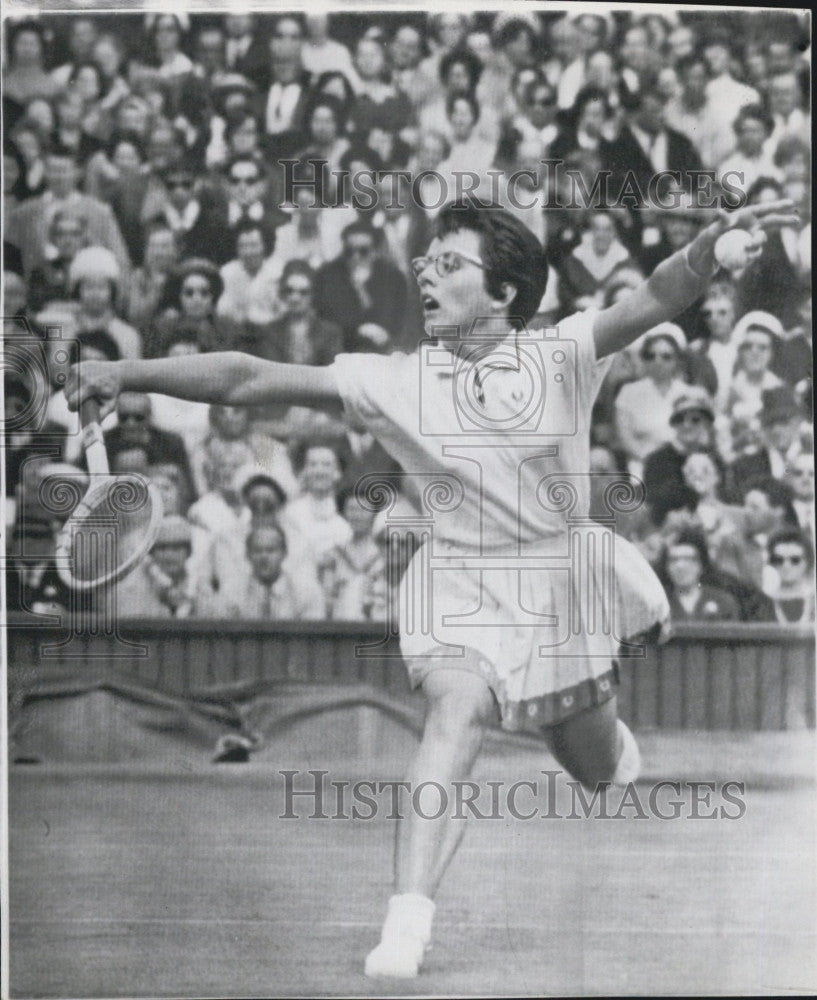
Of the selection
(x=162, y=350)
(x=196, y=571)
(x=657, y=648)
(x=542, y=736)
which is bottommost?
(x=542, y=736)

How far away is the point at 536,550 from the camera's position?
14.7 feet

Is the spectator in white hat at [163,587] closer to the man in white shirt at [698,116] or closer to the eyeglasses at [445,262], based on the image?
the eyeglasses at [445,262]

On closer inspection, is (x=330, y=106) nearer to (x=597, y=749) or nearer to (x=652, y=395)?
(x=652, y=395)

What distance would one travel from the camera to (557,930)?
4.44 meters

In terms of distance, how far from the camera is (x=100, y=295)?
4.50 metres

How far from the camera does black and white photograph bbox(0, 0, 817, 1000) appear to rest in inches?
176

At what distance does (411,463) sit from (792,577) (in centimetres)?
145

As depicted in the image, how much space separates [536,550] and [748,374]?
102 cm

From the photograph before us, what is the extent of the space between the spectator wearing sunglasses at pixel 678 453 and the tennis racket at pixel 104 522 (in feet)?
5.92

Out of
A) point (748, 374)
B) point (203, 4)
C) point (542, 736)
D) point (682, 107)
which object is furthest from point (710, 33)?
point (542, 736)

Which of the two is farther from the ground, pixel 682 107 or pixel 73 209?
pixel 682 107

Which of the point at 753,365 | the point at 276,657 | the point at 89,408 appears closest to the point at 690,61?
the point at 753,365

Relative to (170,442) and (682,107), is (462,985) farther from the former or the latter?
(682,107)

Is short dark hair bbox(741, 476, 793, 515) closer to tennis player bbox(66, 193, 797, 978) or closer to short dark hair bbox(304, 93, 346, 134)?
tennis player bbox(66, 193, 797, 978)
